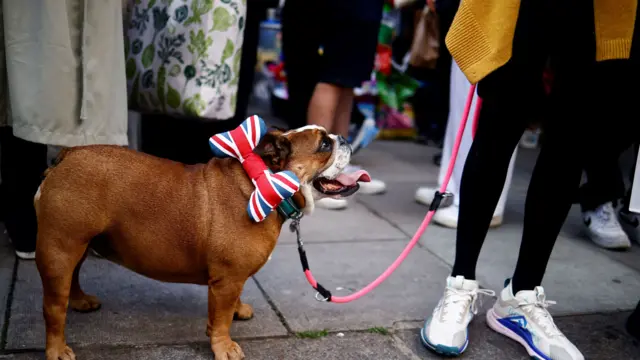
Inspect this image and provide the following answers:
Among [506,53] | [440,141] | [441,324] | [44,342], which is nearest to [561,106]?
[506,53]

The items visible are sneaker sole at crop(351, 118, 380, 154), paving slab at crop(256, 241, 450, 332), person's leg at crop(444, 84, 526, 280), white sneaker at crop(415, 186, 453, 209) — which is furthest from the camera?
sneaker sole at crop(351, 118, 380, 154)

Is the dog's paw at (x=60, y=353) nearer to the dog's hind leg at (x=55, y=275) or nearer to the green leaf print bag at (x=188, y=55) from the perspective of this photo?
the dog's hind leg at (x=55, y=275)

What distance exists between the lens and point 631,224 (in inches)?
159

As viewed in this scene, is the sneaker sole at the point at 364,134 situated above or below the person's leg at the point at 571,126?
below

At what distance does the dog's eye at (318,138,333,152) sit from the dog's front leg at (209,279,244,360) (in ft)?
1.66

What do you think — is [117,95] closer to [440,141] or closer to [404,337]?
[404,337]

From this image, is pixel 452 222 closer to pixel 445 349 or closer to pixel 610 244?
pixel 610 244

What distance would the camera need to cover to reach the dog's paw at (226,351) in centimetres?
221

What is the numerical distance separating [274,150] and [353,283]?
3.39ft

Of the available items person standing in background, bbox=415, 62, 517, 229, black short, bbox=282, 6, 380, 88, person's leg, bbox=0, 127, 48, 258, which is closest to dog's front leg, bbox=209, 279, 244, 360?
person's leg, bbox=0, 127, 48, 258

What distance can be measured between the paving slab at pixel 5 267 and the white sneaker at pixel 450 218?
2247mm

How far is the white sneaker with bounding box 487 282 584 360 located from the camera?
2402 mm

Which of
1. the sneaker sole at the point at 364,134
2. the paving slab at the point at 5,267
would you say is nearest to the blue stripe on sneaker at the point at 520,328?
the paving slab at the point at 5,267

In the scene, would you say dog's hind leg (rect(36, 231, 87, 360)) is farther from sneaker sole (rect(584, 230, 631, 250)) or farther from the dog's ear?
sneaker sole (rect(584, 230, 631, 250))
